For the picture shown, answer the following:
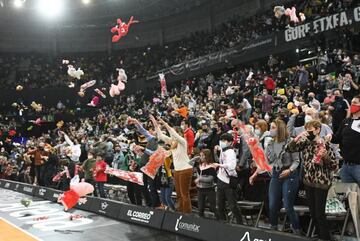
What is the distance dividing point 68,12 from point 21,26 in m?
4.13

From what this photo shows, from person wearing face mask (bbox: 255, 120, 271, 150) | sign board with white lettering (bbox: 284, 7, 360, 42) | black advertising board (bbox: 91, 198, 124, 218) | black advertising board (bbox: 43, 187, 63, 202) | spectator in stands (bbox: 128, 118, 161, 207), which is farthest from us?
sign board with white lettering (bbox: 284, 7, 360, 42)

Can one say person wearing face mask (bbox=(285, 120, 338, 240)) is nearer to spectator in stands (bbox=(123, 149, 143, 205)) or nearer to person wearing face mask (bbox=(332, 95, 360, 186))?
person wearing face mask (bbox=(332, 95, 360, 186))

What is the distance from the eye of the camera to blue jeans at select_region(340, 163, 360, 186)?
4797mm

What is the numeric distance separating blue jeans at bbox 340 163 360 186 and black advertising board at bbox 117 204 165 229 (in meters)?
3.67

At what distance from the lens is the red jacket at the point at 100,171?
9.80 metres

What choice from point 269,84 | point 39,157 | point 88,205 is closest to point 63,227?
point 88,205

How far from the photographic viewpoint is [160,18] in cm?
3175

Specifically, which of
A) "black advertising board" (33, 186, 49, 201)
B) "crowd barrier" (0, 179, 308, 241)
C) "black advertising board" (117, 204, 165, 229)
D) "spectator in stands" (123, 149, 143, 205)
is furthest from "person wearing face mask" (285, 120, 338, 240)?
"black advertising board" (33, 186, 49, 201)

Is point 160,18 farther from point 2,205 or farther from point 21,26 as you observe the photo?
point 2,205

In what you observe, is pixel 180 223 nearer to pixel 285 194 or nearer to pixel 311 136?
pixel 285 194

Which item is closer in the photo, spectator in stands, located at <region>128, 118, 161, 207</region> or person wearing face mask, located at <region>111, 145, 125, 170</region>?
spectator in stands, located at <region>128, 118, 161, 207</region>

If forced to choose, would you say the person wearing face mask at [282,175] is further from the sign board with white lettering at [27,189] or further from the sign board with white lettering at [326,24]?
the sign board with white lettering at [27,189]

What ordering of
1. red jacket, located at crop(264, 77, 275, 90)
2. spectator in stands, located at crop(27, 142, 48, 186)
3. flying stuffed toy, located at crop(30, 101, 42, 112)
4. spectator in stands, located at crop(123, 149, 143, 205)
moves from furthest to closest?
flying stuffed toy, located at crop(30, 101, 42, 112) < spectator in stands, located at crop(27, 142, 48, 186) < red jacket, located at crop(264, 77, 275, 90) < spectator in stands, located at crop(123, 149, 143, 205)

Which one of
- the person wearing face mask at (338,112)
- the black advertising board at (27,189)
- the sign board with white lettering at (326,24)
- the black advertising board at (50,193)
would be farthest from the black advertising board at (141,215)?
the sign board with white lettering at (326,24)
